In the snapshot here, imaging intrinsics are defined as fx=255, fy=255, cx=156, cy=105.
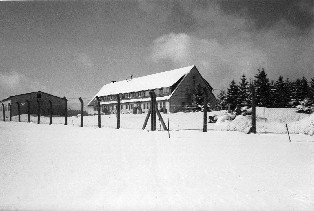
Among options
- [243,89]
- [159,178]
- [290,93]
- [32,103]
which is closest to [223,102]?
[243,89]

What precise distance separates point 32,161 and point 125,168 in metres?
2.64

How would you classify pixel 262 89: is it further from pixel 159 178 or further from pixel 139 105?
pixel 159 178

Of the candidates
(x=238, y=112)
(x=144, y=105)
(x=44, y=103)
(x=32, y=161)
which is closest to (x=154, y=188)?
(x=32, y=161)

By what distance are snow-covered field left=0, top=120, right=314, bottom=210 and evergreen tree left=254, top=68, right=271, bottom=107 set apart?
113ft

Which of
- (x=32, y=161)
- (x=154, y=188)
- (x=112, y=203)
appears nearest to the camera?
(x=112, y=203)

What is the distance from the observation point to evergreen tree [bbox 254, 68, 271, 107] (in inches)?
1612

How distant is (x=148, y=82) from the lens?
5056 centimetres

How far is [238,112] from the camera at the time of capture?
2331 cm

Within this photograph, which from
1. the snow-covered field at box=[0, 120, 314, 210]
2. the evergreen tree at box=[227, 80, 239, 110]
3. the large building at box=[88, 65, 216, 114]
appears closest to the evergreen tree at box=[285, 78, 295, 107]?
the evergreen tree at box=[227, 80, 239, 110]

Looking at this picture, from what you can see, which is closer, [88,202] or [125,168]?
[88,202]

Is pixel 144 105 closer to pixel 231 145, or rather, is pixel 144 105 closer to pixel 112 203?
pixel 231 145

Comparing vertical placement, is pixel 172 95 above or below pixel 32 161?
above

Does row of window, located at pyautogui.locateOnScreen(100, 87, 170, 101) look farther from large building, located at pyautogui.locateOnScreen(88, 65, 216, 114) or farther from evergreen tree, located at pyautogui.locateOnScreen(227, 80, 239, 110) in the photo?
evergreen tree, located at pyautogui.locateOnScreen(227, 80, 239, 110)

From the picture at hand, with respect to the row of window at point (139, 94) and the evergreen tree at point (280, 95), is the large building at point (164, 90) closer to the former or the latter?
the row of window at point (139, 94)
